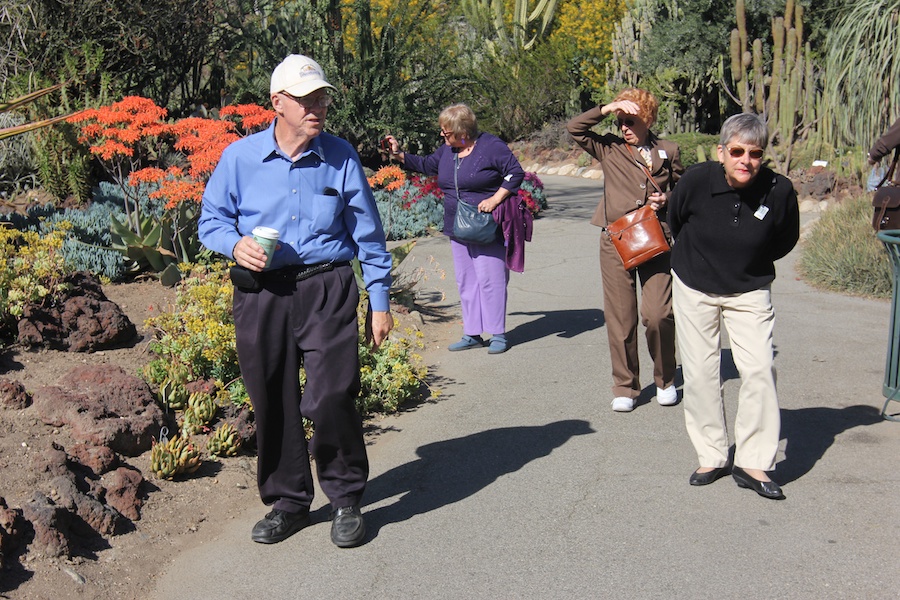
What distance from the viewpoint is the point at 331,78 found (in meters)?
15.4

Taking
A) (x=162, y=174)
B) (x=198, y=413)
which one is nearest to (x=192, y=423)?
(x=198, y=413)

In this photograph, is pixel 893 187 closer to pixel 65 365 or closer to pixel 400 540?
pixel 400 540

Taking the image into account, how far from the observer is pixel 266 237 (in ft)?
13.5

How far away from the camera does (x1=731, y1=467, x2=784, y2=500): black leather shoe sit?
4.89 m

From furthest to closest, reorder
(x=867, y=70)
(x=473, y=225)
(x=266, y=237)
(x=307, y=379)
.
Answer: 1. (x=867, y=70)
2. (x=473, y=225)
3. (x=307, y=379)
4. (x=266, y=237)

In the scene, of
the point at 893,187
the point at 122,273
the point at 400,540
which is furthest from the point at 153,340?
the point at 893,187

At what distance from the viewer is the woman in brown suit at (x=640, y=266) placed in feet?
20.5

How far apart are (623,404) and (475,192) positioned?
229 cm

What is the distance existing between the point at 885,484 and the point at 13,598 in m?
3.99

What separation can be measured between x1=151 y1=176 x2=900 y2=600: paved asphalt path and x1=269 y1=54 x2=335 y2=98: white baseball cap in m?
1.98

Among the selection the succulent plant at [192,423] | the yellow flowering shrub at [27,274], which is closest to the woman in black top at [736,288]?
the succulent plant at [192,423]

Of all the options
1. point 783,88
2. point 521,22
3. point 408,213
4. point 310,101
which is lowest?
point 408,213

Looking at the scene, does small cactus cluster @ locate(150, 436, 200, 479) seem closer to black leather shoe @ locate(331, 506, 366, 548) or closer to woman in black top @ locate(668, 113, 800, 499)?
black leather shoe @ locate(331, 506, 366, 548)

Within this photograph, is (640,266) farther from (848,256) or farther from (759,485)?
(848,256)
